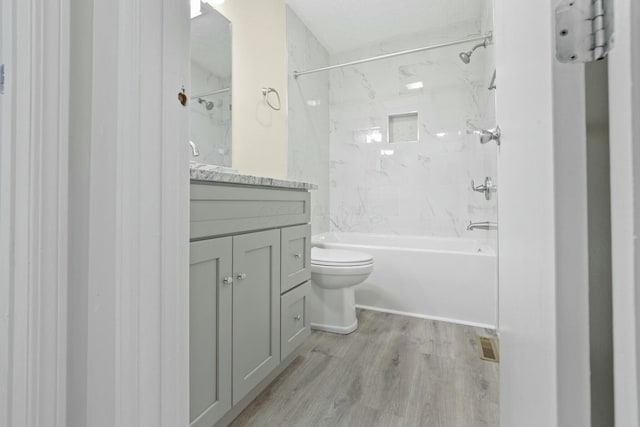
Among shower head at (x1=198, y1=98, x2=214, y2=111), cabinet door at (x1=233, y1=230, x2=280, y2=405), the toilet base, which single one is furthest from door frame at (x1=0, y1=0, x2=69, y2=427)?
the toilet base

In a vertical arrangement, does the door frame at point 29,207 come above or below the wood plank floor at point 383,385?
above

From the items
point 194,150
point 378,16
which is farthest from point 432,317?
point 378,16

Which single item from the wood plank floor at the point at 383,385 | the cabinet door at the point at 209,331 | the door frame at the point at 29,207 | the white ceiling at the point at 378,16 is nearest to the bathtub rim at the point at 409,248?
the wood plank floor at the point at 383,385

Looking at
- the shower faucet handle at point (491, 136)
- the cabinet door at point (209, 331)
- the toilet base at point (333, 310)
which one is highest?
the shower faucet handle at point (491, 136)

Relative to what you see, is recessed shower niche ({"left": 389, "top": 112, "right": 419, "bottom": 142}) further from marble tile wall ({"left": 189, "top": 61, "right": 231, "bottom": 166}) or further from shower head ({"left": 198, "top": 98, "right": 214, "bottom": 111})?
shower head ({"left": 198, "top": 98, "right": 214, "bottom": 111})

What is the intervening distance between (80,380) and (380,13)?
290 cm

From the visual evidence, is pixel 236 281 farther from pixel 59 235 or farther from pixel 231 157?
pixel 231 157

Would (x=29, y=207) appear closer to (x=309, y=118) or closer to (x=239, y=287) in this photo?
(x=239, y=287)

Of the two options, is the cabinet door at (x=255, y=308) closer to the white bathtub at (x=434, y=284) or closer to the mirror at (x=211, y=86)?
the mirror at (x=211, y=86)

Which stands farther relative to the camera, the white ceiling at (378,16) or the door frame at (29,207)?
the white ceiling at (378,16)

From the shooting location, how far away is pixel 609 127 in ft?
0.91

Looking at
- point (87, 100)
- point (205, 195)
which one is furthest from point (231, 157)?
point (87, 100)

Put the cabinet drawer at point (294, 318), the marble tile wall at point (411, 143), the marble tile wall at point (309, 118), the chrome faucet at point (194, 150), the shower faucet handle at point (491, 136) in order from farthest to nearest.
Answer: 1. the marble tile wall at point (411, 143)
2. the marble tile wall at point (309, 118)
3. the chrome faucet at point (194, 150)
4. the cabinet drawer at point (294, 318)
5. the shower faucet handle at point (491, 136)

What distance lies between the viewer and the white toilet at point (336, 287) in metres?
1.82
